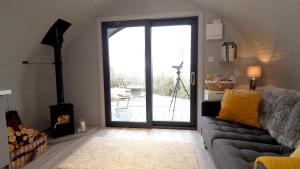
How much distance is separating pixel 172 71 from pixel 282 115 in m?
1.89

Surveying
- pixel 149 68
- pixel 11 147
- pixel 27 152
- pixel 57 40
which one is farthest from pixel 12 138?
pixel 149 68

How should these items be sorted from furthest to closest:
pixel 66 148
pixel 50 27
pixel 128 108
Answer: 1. pixel 128 108
2. pixel 50 27
3. pixel 66 148

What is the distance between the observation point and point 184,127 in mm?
3174

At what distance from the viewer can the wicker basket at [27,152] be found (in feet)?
6.34

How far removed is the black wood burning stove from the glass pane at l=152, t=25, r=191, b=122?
154cm

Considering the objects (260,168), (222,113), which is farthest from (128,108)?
(260,168)

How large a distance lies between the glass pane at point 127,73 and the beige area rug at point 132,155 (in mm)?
870

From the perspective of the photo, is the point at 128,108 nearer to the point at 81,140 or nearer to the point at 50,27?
the point at 81,140

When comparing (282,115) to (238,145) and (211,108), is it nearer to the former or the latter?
(238,145)

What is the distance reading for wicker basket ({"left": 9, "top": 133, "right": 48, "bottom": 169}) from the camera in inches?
76.1

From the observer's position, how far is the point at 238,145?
1460mm

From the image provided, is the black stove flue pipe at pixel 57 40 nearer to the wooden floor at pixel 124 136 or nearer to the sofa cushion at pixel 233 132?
the wooden floor at pixel 124 136

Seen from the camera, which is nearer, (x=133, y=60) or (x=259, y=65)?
(x=259, y=65)

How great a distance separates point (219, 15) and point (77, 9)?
7.79 ft
